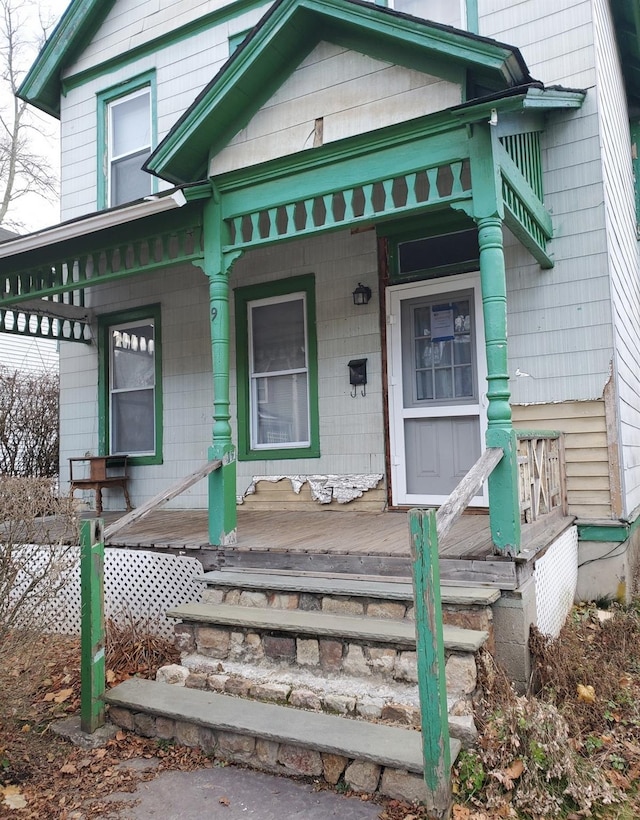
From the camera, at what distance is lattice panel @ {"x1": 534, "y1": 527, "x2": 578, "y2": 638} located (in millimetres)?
3982

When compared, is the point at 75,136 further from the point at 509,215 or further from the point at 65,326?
the point at 509,215

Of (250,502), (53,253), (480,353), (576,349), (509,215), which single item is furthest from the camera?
(250,502)

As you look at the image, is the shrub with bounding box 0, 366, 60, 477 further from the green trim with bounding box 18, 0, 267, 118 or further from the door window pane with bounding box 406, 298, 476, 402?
the door window pane with bounding box 406, 298, 476, 402

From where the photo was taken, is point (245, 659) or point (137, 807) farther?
point (245, 659)

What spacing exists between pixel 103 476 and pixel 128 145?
415cm

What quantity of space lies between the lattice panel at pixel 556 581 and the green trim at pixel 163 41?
6.45 metres

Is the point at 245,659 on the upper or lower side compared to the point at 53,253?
lower

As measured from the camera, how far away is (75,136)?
27.7 ft

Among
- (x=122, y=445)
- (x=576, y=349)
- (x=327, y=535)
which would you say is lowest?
(x=327, y=535)

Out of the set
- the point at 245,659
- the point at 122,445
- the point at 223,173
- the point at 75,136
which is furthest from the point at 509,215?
the point at 75,136

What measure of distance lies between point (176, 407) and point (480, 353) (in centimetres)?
357

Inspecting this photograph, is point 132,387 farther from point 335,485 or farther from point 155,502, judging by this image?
point 155,502

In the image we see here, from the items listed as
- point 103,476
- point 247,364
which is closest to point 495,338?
point 247,364

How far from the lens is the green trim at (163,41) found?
23.8 ft
